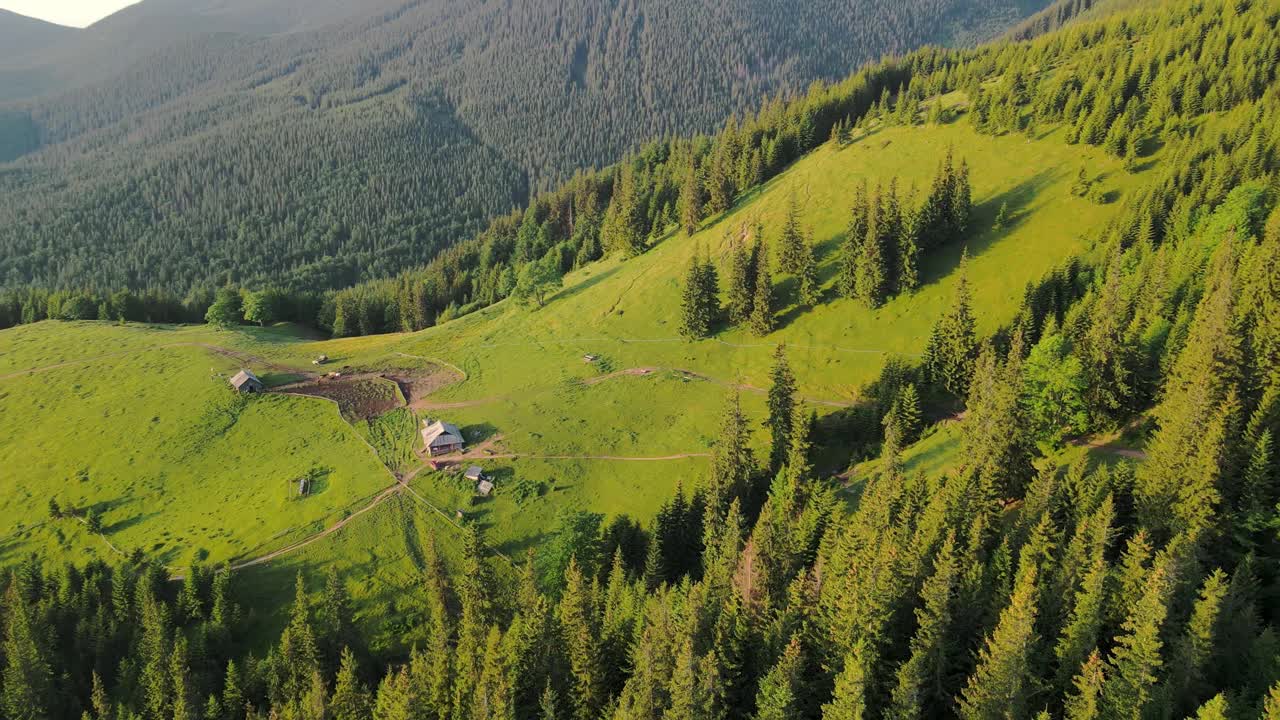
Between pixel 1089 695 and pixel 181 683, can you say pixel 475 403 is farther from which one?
pixel 1089 695

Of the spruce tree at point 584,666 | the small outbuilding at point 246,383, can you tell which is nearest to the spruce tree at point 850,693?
the spruce tree at point 584,666

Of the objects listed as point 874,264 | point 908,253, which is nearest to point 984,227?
point 908,253

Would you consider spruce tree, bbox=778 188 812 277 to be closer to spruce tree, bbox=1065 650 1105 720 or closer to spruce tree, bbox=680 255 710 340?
spruce tree, bbox=680 255 710 340

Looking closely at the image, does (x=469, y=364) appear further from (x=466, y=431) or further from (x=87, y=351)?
(x=87, y=351)

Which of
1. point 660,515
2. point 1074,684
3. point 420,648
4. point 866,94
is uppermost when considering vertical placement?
point 866,94

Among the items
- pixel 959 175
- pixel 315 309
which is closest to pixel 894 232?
pixel 959 175

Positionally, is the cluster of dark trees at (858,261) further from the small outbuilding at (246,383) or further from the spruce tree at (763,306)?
the small outbuilding at (246,383)

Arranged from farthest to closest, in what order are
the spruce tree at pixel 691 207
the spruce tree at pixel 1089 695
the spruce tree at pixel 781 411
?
1. the spruce tree at pixel 691 207
2. the spruce tree at pixel 781 411
3. the spruce tree at pixel 1089 695
